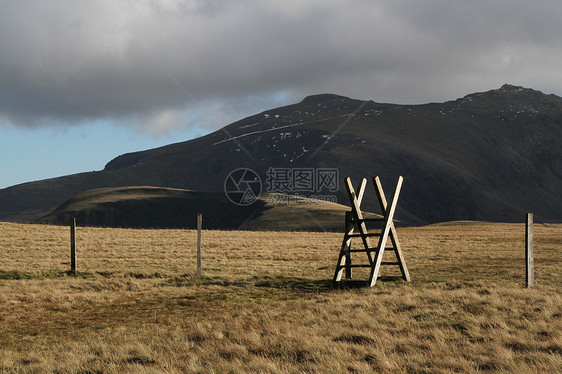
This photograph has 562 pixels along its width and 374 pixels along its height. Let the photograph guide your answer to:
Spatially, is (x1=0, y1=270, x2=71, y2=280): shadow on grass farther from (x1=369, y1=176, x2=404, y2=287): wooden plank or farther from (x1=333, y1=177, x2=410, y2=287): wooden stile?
(x1=369, y1=176, x2=404, y2=287): wooden plank

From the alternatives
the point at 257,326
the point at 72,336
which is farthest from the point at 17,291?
the point at 257,326

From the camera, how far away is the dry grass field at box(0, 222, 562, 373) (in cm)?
846

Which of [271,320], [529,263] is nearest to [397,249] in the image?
[529,263]

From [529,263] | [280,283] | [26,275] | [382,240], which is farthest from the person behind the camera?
[26,275]

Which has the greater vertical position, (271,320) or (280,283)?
(271,320)

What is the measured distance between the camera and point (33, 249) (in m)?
29.2

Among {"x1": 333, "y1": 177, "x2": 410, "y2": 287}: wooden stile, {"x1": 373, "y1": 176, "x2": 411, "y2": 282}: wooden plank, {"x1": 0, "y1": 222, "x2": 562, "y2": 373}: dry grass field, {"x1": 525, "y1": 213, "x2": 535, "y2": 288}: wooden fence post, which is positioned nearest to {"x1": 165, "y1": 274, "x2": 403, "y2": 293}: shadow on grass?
{"x1": 0, "y1": 222, "x2": 562, "y2": 373}: dry grass field

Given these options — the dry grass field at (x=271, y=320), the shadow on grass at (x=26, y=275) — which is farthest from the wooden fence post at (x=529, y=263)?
the shadow on grass at (x=26, y=275)

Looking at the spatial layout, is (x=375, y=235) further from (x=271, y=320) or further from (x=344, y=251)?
(x=271, y=320)

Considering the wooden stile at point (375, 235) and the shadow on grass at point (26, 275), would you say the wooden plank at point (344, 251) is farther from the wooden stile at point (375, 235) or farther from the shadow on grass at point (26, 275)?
the shadow on grass at point (26, 275)

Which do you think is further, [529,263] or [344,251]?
[344,251]

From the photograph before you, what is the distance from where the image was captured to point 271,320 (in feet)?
37.4

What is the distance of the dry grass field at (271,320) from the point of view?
27.8ft

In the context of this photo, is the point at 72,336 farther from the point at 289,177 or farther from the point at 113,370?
the point at 289,177
